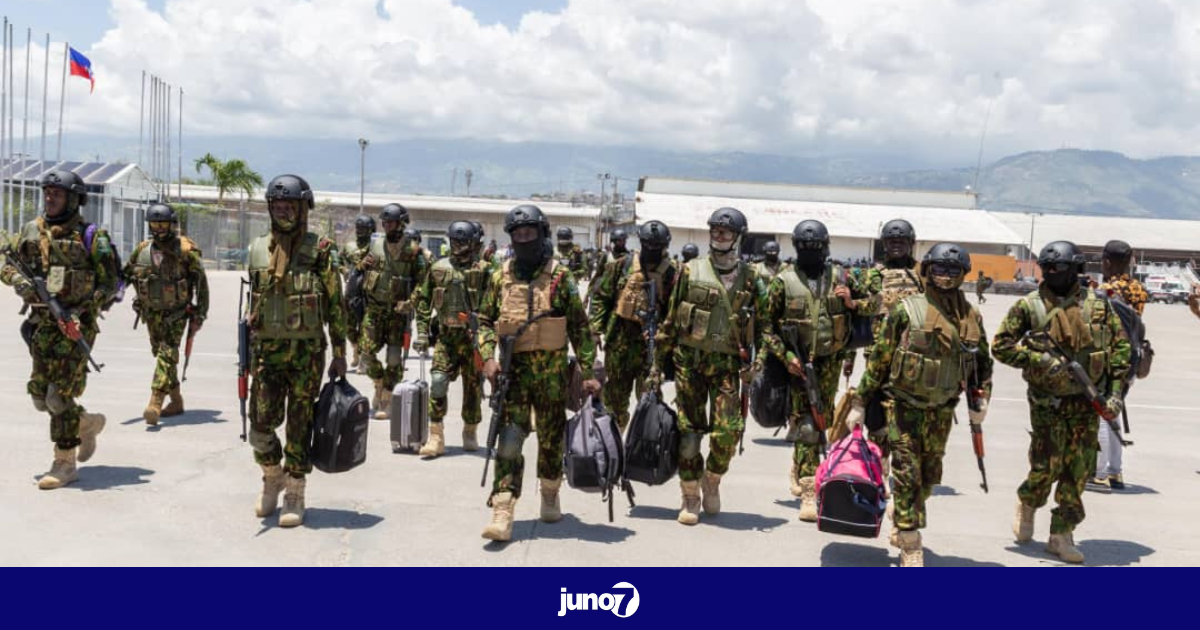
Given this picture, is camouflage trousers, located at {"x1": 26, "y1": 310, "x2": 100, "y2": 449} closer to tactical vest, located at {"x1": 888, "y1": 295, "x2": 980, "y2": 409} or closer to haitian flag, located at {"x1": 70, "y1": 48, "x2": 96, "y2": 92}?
tactical vest, located at {"x1": 888, "y1": 295, "x2": 980, "y2": 409}

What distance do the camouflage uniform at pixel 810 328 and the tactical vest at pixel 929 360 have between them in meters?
1.17

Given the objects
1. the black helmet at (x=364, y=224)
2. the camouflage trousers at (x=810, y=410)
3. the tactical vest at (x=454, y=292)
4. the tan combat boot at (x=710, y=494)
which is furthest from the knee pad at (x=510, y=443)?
the black helmet at (x=364, y=224)

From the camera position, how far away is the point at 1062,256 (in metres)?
6.00

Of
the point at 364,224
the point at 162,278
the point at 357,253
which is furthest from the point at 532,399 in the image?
→ the point at 364,224

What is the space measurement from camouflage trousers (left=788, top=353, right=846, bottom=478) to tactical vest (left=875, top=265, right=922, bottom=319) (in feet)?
1.69

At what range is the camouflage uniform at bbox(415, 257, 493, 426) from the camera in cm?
861

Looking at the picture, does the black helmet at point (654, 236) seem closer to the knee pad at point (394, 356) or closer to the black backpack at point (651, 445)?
the black backpack at point (651, 445)

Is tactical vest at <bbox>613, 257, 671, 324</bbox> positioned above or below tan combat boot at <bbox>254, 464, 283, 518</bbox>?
above

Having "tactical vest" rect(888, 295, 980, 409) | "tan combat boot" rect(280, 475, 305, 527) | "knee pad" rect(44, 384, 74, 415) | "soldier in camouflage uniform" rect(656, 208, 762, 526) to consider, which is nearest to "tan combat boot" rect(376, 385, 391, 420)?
"knee pad" rect(44, 384, 74, 415)

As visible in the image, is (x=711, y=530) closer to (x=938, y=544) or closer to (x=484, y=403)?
(x=938, y=544)

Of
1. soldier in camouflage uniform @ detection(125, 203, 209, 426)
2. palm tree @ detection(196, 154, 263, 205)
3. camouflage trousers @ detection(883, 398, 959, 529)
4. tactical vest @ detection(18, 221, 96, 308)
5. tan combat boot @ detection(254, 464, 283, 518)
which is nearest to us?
camouflage trousers @ detection(883, 398, 959, 529)

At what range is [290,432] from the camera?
6.32 meters

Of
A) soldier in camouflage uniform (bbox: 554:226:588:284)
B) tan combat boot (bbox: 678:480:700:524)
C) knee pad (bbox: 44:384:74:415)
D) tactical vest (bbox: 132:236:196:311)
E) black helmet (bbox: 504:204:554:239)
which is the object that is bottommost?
tan combat boot (bbox: 678:480:700:524)

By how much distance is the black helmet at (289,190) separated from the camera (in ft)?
20.1
